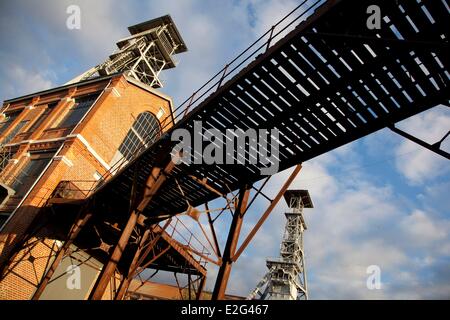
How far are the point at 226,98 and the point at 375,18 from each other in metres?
3.26

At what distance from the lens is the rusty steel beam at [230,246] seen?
23.1ft

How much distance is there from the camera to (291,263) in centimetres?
3853

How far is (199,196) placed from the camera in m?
A: 10.6

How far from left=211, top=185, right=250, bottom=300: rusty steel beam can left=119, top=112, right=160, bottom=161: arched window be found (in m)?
11.3

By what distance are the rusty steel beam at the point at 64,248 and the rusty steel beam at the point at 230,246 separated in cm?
737

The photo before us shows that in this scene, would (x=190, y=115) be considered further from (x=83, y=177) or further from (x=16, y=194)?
(x=16, y=194)

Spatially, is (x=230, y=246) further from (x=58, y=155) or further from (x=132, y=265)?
(x=58, y=155)

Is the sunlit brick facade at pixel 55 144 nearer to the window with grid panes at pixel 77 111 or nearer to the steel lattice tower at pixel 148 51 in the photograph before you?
the window with grid panes at pixel 77 111

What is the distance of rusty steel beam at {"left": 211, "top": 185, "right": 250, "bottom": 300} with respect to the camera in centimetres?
705

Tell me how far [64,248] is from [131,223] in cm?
581
